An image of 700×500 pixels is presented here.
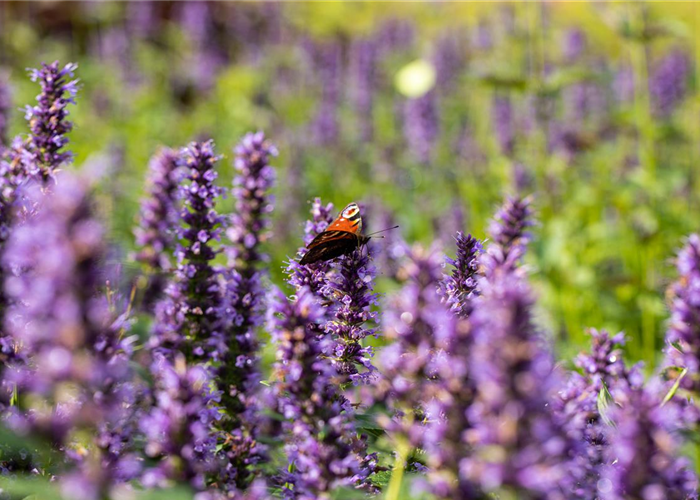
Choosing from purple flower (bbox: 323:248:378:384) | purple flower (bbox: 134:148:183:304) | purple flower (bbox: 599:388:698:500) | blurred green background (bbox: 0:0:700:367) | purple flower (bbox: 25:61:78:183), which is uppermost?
blurred green background (bbox: 0:0:700:367)

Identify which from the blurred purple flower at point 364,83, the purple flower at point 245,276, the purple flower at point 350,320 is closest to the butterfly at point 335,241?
the purple flower at point 350,320

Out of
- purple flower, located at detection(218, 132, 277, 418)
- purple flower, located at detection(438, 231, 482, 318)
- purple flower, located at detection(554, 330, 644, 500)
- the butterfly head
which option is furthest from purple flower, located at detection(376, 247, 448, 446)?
purple flower, located at detection(218, 132, 277, 418)

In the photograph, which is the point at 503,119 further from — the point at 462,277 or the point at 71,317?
the point at 71,317

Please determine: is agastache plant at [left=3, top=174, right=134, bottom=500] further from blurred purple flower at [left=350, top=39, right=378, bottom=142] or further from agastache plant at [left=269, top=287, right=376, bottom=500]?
blurred purple flower at [left=350, top=39, right=378, bottom=142]

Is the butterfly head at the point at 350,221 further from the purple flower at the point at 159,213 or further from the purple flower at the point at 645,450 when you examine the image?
the purple flower at the point at 645,450

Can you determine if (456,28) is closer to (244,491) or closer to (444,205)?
(444,205)

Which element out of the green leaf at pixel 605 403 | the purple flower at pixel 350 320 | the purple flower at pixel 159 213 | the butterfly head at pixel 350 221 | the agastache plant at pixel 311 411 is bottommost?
the agastache plant at pixel 311 411
